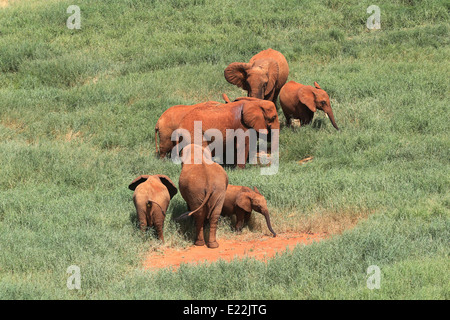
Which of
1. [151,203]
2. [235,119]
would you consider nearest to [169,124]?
[235,119]

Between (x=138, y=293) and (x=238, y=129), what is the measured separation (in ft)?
18.5

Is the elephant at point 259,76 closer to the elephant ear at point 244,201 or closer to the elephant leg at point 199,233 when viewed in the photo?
the elephant ear at point 244,201

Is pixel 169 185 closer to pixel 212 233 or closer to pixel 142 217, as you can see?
pixel 142 217

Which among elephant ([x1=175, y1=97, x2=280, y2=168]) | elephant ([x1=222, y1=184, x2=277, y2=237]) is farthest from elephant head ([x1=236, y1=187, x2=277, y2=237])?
elephant ([x1=175, y1=97, x2=280, y2=168])

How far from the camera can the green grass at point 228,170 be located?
8266 millimetres

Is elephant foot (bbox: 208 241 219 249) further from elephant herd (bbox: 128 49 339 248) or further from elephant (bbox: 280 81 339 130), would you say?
elephant (bbox: 280 81 339 130)

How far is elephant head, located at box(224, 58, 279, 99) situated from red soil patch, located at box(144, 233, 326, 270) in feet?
18.5

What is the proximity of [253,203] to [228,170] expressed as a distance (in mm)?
2722

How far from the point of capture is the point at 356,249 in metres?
8.72

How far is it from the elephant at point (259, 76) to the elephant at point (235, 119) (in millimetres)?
2120

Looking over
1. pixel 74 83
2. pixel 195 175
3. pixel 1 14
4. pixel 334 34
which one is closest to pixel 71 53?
pixel 74 83

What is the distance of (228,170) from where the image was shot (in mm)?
12703

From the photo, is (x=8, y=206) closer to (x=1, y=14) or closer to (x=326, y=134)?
(x=326, y=134)

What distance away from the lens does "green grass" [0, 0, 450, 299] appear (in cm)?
827
